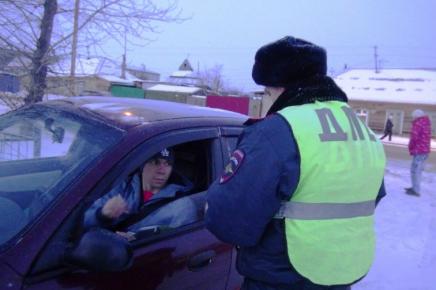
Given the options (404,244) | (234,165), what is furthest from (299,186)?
(404,244)

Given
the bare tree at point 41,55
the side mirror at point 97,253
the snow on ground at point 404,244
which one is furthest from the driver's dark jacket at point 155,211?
the bare tree at point 41,55

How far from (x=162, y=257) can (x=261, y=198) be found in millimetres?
680

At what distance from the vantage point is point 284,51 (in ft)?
5.68

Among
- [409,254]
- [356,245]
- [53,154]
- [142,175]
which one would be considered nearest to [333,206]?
[356,245]

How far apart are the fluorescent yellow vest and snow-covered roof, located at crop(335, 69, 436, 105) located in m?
36.7

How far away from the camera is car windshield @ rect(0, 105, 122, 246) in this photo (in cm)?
185

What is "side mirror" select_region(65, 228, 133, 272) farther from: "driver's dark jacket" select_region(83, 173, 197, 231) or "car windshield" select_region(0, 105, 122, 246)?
"driver's dark jacket" select_region(83, 173, 197, 231)

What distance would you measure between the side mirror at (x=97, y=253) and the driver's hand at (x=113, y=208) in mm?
280

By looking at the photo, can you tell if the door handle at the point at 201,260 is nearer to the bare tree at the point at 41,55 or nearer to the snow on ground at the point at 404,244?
the snow on ground at the point at 404,244

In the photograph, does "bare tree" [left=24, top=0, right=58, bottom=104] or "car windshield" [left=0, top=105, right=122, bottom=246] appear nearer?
"car windshield" [left=0, top=105, right=122, bottom=246]

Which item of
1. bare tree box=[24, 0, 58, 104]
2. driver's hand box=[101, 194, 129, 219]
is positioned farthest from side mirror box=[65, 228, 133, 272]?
bare tree box=[24, 0, 58, 104]

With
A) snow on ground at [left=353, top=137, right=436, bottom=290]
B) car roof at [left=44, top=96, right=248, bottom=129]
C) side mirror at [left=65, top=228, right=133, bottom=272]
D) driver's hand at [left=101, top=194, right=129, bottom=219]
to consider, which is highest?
car roof at [left=44, top=96, right=248, bottom=129]

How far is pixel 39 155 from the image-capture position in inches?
99.7

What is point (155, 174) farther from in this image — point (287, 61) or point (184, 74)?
point (184, 74)
